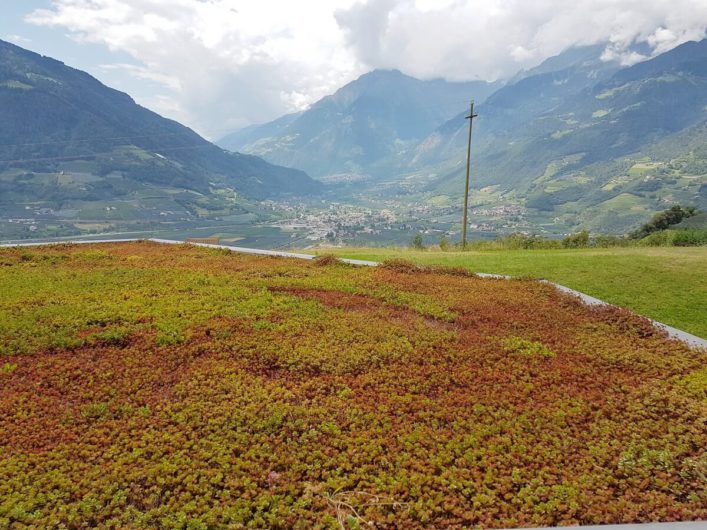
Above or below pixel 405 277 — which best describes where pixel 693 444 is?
below

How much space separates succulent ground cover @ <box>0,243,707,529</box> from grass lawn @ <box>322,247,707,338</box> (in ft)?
6.49

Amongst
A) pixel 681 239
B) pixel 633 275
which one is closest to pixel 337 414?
pixel 633 275

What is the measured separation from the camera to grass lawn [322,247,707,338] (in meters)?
12.0

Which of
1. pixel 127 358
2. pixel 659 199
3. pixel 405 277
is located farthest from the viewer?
pixel 659 199

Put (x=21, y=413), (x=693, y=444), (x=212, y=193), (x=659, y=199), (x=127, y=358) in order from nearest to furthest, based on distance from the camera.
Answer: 1. (x=693, y=444)
2. (x=21, y=413)
3. (x=127, y=358)
4. (x=659, y=199)
5. (x=212, y=193)

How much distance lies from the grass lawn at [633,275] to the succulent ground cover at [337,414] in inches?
77.9

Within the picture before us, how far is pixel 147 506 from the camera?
15.7 feet

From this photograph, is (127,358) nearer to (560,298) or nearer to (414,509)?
(414,509)

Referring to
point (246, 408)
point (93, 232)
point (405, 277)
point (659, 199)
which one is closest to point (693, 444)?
point (246, 408)

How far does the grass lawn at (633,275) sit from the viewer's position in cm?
1204

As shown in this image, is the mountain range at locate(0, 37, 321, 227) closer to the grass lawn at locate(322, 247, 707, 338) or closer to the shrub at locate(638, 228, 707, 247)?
the grass lawn at locate(322, 247, 707, 338)

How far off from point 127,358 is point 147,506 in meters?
4.24

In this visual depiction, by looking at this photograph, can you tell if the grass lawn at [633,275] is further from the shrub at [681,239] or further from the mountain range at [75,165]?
the mountain range at [75,165]

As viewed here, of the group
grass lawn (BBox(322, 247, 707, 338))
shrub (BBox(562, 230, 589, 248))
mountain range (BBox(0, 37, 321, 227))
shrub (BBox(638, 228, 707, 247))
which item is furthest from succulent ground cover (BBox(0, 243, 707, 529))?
mountain range (BBox(0, 37, 321, 227))
